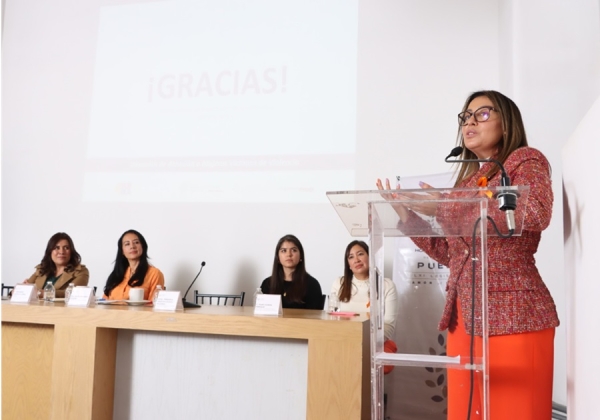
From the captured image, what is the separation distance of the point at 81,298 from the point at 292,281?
1349 mm

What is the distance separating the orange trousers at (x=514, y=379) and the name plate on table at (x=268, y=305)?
0.91m

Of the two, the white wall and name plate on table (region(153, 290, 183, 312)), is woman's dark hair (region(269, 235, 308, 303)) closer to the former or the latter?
the white wall

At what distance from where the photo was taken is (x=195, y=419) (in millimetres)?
1986

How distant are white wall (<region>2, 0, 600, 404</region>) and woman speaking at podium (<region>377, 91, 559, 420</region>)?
4.55ft

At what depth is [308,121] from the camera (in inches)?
148

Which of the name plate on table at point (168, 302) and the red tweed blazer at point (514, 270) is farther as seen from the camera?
the name plate on table at point (168, 302)

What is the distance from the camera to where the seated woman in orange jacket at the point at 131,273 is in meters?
3.34

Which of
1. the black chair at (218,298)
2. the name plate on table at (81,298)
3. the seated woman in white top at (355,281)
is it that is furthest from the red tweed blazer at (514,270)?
the black chair at (218,298)

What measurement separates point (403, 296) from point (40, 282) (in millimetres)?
2296

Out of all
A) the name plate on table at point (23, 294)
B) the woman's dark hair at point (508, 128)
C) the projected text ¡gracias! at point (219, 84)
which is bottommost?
the name plate on table at point (23, 294)

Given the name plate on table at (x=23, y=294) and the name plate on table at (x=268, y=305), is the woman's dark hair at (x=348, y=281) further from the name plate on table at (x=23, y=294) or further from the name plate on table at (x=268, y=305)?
the name plate on table at (x=23, y=294)

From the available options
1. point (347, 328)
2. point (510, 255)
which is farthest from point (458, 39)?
point (510, 255)

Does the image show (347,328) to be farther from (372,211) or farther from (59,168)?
(59,168)

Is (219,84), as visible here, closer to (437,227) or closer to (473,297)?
(437,227)
